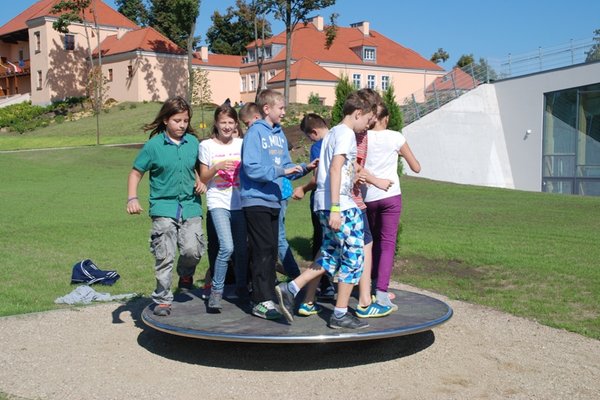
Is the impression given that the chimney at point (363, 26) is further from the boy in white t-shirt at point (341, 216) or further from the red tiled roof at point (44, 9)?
the boy in white t-shirt at point (341, 216)

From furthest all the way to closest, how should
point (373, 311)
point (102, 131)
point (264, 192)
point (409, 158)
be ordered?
1. point (102, 131)
2. point (409, 158)
3. point (373, 311)
4. point (264, 192)

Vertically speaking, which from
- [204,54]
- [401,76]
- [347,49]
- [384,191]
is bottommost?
[384,191]

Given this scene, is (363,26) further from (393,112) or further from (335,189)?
(335,189)

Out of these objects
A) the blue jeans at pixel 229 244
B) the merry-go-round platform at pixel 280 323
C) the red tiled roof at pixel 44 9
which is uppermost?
the red tiled roof at pixel 44 9

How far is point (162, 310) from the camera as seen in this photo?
20.3ft

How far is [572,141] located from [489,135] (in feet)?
13.6

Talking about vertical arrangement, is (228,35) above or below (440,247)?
above

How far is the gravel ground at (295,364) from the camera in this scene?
4934 mm

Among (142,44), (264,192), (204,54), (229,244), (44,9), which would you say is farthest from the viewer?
(204,54)

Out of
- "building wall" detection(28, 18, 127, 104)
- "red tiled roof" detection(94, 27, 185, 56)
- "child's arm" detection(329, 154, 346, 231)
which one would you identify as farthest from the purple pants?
"building wall" detection(28, 18, 127, 104)

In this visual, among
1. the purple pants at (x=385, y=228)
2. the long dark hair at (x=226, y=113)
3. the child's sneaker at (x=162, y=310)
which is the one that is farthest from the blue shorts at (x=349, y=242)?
the child's sneaker at (x=162, y=310)

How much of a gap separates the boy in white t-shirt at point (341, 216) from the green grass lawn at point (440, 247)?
93.6 inches

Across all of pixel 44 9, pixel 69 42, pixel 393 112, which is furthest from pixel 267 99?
pixel 44 9

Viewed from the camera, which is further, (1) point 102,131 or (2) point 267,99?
A: (1) point 102,131
